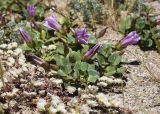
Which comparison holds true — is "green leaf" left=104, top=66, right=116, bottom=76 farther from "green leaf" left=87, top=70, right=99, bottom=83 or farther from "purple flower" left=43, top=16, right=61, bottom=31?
"purple flower" left=43, top=16, right=61, bottom=31

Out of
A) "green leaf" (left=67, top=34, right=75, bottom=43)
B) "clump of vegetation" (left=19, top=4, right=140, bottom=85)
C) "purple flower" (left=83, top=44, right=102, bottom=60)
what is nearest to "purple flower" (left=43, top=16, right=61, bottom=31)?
"clump of vegetation" (left=19, top=4, right=140, bottom=85)

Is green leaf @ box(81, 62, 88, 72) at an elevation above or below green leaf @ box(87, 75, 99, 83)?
above

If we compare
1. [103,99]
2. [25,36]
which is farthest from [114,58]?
[25,36]

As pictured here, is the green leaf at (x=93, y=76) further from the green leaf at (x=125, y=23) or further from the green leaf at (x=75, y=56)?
the green leaf at (x=125, y=23)

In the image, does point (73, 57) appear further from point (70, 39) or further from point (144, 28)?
point (144, 28)

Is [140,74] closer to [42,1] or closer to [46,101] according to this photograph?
[46,101]

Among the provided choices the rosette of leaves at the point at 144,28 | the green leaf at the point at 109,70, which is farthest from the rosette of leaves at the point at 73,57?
the rosette of leaves at the point at 144,28
